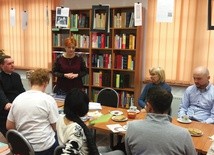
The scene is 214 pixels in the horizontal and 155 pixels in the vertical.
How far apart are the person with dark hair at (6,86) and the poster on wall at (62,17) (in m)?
1.58

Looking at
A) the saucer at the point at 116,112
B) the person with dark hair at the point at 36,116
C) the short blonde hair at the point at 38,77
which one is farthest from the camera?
the saucer at the point at 116,112

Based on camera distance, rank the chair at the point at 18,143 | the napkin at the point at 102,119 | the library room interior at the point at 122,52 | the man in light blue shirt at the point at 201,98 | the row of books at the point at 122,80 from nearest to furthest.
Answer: the chair at the point at 18,143 < the napkin at the point at 102,119 < the man in light blue shirt at the point at 201,98 < the library room interior at the point at 122,52 < the row of books at the point at 122,80

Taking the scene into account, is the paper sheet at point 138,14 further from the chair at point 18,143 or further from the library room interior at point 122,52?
the chair at point 18,143

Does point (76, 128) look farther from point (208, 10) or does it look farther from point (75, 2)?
point (75, 2)

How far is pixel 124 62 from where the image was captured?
4539 millimetres

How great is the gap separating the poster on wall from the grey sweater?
10.9 feet

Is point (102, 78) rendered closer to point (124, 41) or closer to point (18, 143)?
point (124, 41)

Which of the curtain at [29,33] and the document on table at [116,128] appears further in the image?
the curtain at [29,33]

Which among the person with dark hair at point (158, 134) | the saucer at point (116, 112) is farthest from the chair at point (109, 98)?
the person with dark hair at point (158, 134)

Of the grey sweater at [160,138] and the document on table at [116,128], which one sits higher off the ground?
the grey sweater at [160,138]

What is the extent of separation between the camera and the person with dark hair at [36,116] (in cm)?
212

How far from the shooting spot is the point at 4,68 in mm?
3199

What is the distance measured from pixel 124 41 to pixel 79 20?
1020 mm

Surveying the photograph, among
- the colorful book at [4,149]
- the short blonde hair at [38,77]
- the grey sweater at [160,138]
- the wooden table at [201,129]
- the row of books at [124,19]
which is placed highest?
the row of books at [124,19]
